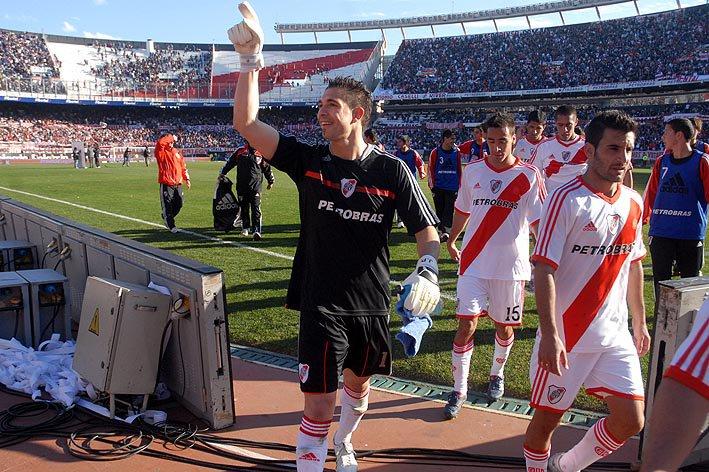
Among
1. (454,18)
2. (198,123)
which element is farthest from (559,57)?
(198,123)

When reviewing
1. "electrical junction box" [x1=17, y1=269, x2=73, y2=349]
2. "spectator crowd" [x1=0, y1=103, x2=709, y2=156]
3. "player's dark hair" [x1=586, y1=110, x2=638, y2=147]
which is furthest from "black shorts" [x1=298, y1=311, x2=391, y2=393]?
"spectator crowd" [x1=0, y1=103, x2=709, y2=156]

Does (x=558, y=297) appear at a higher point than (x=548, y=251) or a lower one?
lower

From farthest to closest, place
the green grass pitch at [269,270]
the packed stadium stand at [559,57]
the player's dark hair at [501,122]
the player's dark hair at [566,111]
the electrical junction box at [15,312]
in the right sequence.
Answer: the packed stadium stand at [559,57] → the player's dark hair at [566,111] → the electrical junction box at [15,312] → the green grass pitch at [269,270] → the player's dark hair at [501,122]

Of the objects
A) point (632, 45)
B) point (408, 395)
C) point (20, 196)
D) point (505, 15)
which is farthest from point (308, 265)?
point (505, 15)

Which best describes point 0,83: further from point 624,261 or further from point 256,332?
point 624,261

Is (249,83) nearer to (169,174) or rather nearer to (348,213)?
(348,213)

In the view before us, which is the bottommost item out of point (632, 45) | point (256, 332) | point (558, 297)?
point (256, 332)

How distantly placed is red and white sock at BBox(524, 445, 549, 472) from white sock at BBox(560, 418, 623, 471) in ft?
0.73

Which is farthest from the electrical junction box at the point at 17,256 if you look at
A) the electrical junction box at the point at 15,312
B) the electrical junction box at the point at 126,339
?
the electrical junction box at the point at 126,339

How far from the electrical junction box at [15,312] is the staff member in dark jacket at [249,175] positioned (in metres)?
6.46

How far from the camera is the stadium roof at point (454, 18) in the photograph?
62.5 m

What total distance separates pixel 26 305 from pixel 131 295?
2.14 metres

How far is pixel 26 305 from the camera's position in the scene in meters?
5.89

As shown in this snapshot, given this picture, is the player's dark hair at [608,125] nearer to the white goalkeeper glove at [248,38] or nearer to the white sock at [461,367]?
the white goalkeeper glove at [248,38]
